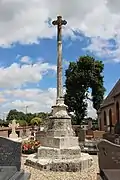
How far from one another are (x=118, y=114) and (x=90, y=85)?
626 inches

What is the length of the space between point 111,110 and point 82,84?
1248 cm

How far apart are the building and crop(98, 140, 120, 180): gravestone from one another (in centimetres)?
2411

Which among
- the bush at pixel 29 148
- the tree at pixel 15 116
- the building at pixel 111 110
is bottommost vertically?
the bush at pixel 29 148

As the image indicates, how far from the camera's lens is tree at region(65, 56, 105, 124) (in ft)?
146

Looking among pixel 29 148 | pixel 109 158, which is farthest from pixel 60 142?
pixel 109 158

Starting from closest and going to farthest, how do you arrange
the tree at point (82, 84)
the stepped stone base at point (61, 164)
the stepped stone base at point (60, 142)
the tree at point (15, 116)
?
the stepped stone base at point (61, 164) → the stepped stone base at point (60, 142) → the tree at point (82, 84) → the tree at point (15, 116)

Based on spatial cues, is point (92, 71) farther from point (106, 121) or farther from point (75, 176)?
point (75, 176)

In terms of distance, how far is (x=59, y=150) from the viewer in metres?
9.99

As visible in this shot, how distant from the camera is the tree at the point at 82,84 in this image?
146 feet

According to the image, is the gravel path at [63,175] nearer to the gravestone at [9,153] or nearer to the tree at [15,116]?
the gravestone at [9,153]

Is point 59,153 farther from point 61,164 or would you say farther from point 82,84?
point 82,84

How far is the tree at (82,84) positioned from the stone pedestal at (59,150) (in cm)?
3326

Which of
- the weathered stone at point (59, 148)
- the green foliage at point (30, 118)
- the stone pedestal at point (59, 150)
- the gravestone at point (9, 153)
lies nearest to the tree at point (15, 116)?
the green foliage at point (30, 118)

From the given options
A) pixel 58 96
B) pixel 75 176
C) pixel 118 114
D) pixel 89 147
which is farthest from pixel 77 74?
pixel 75 176
